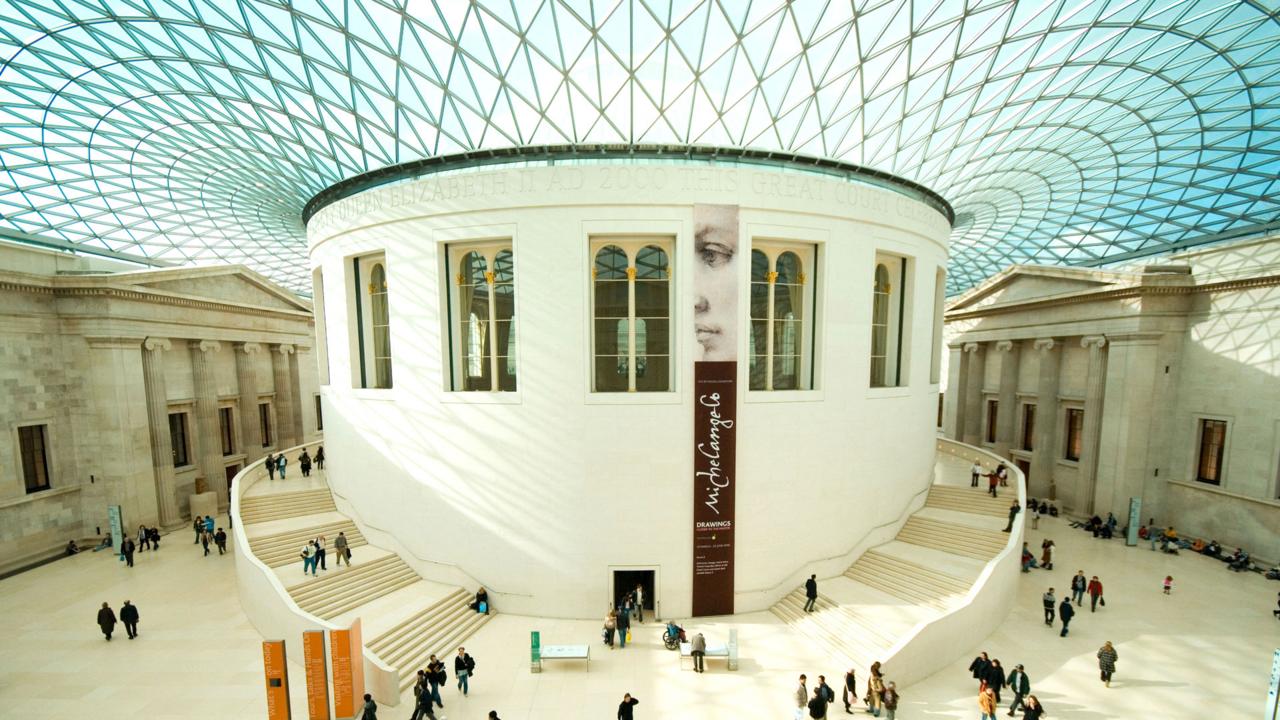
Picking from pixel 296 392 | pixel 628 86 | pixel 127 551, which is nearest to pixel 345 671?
pixel 127 551

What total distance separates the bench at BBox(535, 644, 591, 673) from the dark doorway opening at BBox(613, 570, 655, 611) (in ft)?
→ 9.52

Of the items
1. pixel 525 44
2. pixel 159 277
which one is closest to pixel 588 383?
pixel 525 44

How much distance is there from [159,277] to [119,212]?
11115mm

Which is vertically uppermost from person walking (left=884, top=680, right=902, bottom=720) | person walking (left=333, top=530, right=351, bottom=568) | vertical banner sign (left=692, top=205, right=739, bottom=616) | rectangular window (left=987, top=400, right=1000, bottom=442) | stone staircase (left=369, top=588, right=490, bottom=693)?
vertical banner sign (left=692, top=205, right=739, bottom=616)

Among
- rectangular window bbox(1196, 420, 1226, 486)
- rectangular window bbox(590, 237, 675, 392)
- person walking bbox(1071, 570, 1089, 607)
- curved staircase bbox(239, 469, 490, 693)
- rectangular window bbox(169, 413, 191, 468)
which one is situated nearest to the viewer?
curved staircase bbox(239, 469, 490, 693)

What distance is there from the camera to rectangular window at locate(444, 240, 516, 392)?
16500 millimetres

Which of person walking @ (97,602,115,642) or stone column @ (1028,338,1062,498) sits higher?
stone column @ (1028,338,1062,498)

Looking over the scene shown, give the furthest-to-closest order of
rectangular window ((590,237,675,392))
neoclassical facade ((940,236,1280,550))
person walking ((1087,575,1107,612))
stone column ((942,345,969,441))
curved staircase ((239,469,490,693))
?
stone column ((942,345,969,441)), neoclassical facade ((940,236,1280,550)), person walking ((1087,575,1107,612)), rectangular window ((590,237,675,392)), curved staircase ((239,469,490,693))

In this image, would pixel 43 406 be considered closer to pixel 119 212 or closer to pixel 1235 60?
pixel 119 212

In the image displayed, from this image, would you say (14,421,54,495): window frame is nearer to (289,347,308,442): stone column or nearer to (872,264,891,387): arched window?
(289,347,308,442): stone column

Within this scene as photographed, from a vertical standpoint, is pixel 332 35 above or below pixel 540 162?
above

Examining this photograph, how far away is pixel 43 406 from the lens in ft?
71.1

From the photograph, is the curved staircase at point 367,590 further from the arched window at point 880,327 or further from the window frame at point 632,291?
the arched window at point 880,327

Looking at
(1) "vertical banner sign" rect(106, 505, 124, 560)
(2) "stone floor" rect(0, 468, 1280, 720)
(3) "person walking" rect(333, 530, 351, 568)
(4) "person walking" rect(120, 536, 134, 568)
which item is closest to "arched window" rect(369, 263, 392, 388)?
(3) "person walking" rect(333, 530, 351, 568)
